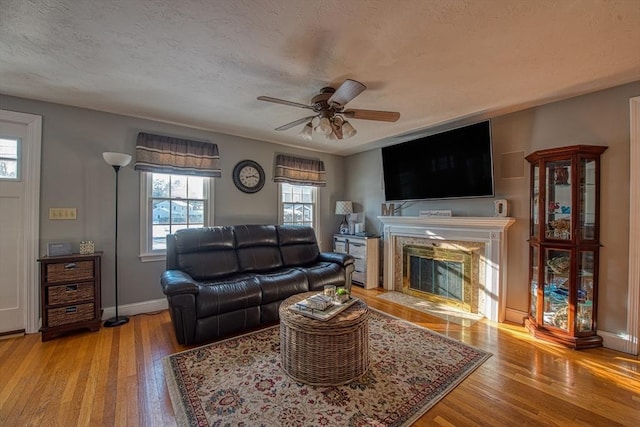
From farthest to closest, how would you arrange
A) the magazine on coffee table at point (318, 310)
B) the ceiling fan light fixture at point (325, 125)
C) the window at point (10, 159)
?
the window at point (10, 159) → the ceiling fan light fixture at point (325, 125) → the magazine on coffee table at point (318, 310)

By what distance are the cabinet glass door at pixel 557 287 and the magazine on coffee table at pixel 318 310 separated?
209cm

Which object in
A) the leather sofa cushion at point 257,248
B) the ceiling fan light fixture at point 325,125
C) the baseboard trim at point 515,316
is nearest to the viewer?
the ceiling fan light fixture at point 325,125

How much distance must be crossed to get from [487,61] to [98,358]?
12.8 ft

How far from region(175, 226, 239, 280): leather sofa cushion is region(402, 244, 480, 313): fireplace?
2503 mm

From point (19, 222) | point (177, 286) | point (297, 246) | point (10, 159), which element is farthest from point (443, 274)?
point (10, 159)

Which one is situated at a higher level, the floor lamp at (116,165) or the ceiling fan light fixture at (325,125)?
the ceiling fan light fixture at (325,125)

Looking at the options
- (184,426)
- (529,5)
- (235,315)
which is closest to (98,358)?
(235,315)

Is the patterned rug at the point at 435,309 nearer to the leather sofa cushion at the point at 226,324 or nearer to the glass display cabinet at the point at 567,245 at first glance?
the glass display cabinet at the point at 567,245

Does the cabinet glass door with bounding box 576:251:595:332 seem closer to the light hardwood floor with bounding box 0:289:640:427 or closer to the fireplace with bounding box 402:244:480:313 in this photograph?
the light hardwood floor with bounding box 0:289:640:427

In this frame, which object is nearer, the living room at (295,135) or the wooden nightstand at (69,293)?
the living room at (295,135)

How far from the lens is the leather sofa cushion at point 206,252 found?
311cm

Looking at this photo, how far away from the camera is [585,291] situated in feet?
8.51

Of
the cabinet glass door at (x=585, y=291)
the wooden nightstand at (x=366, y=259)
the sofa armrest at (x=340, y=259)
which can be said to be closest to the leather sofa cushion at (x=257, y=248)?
the sofa armrest at (x=340, y=259)

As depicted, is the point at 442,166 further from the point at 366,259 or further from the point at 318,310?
the point at 318,310
